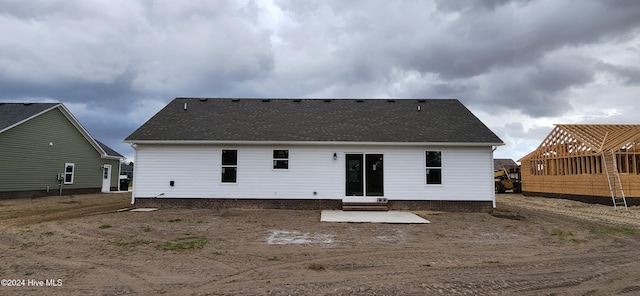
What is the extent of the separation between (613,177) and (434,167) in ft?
33.3

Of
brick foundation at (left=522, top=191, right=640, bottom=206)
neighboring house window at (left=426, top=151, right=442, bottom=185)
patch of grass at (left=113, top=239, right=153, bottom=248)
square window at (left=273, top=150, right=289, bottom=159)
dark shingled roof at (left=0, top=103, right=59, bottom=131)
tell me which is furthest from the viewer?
dark shingled roof at (left=0, top=103, right=59, bottom=131)

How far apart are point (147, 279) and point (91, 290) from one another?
715 mm

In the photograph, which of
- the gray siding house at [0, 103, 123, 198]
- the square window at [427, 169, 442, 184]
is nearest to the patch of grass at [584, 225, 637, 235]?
the square window at [427, 169, 442, 184]

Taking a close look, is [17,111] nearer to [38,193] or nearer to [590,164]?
[38,193]

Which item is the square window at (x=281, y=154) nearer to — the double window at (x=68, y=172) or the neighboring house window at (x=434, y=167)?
the neighboring house window at (x=434, y=167)

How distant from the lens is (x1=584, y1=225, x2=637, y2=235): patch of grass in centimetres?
1004

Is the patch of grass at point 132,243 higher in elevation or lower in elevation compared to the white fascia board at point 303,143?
lower

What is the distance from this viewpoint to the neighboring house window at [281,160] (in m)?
14.5

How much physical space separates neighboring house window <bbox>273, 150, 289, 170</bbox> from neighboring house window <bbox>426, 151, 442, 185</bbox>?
5.47m

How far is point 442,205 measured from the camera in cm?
1425

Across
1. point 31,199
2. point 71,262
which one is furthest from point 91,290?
point 31,199

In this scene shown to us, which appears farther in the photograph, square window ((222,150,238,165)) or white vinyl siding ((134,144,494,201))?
square window ((222,150,238,165))

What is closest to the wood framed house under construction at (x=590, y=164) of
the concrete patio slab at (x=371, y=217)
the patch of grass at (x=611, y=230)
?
the patch of grass at (x=611, y=230)

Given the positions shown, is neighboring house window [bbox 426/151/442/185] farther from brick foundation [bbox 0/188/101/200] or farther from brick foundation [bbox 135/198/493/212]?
brick foundation [bbox 0/188/101/200]
